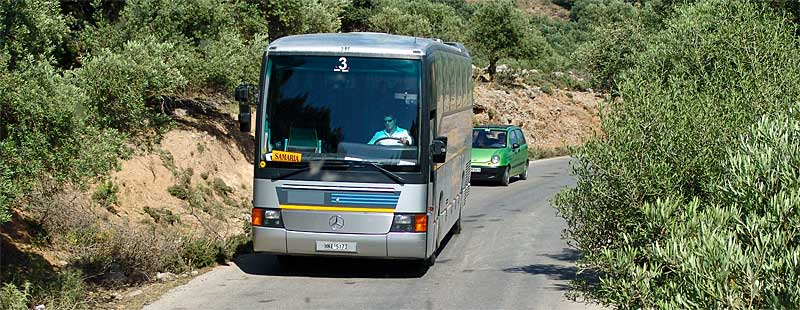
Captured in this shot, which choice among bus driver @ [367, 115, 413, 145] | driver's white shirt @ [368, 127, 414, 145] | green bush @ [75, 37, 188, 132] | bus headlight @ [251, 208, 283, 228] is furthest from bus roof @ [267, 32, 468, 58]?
bus headlight @ [251, 208, 283, 228]

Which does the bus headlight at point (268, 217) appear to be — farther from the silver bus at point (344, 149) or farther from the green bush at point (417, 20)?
the green bush at point (417, 20)

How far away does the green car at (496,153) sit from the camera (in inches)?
1081

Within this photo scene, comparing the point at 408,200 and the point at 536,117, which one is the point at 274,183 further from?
the point at 536,117

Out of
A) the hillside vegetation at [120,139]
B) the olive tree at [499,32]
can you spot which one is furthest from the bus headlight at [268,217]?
the olive tree at [499,32]

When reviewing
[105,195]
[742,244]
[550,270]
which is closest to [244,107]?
[550,270]

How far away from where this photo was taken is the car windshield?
27891 millimetres

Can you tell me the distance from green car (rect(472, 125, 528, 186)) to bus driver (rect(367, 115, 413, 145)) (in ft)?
48.0

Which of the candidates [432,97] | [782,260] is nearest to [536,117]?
[432,97]

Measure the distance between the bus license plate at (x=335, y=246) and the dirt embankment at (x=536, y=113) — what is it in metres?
34.3

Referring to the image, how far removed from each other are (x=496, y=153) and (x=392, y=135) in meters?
14.7

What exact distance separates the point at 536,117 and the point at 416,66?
123 feet

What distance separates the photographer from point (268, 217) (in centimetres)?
1318

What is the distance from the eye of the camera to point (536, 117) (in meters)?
49.9

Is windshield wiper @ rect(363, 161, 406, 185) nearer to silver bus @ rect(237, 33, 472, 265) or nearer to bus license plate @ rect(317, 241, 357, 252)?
silver bus @ rect(237, 33, 472, 265)
